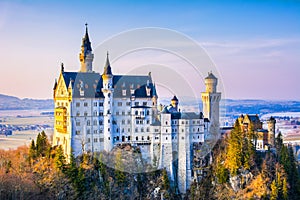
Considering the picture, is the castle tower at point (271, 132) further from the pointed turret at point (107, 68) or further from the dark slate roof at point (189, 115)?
the pointed turret at point (107, 68)

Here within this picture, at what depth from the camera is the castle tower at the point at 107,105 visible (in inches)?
2258

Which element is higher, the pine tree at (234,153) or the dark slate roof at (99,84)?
the dark slate roof at (99,84)

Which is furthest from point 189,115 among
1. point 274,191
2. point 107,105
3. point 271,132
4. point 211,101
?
point 274,191

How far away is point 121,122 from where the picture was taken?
5919 cm

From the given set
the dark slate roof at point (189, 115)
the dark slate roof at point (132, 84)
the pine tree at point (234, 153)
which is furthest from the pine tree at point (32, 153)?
the pine tree at point (234, 153)

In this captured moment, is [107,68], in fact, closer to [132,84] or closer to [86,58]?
[132,84]

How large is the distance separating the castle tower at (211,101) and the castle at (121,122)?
177cm

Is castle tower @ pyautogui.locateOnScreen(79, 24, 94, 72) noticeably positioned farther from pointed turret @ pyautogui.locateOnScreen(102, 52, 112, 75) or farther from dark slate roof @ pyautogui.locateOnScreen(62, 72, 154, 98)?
pointed turret @ pyautogui.locateOnScreen(102, 52, 112, 75)

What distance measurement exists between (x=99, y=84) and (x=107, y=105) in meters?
3.05

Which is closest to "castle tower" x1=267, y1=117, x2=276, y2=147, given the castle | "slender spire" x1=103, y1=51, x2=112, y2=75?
the castle

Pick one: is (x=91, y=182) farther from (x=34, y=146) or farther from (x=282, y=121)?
(x=282, y=121)

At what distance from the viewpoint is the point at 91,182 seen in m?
54.5

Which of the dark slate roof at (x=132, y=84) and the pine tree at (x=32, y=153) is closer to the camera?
the pine tree at (x=32, y=153)

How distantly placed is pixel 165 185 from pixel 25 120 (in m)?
46.7
